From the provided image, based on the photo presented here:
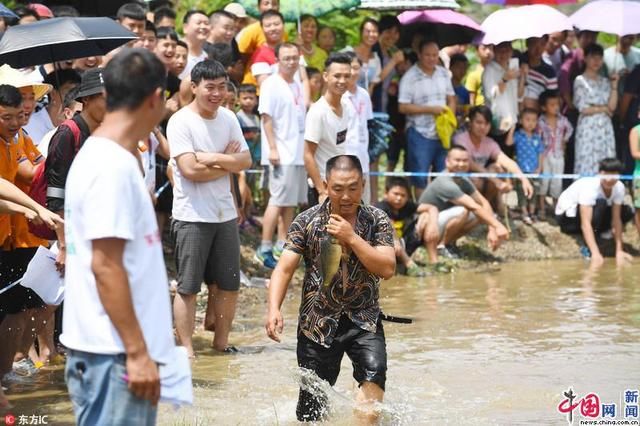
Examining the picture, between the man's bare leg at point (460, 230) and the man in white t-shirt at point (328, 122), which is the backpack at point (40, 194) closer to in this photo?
the man in white t-shirt at point (328, 122)

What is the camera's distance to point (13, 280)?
730 cm

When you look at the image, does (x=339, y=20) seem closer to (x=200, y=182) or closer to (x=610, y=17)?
(x=610, y=17)

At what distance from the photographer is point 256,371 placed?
26.5ft

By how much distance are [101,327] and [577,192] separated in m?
10.6

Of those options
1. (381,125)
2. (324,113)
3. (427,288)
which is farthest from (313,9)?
(427,288)

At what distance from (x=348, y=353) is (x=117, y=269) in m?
2.71

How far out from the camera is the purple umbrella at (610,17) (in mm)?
13406

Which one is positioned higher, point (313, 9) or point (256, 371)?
point (313, 9)

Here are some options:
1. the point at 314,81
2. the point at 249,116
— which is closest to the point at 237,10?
Result: the point at 314,81

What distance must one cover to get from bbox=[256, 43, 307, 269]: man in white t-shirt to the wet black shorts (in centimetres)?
479

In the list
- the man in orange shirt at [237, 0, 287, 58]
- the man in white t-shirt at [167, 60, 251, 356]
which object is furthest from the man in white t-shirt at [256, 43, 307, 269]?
the man in white t-shirt at [167, 60, 251, 356]

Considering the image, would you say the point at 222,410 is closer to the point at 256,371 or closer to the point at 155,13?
the point at 256,371

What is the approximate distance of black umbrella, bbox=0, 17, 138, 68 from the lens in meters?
8.23

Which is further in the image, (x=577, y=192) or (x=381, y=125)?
(x=577, y=192)
